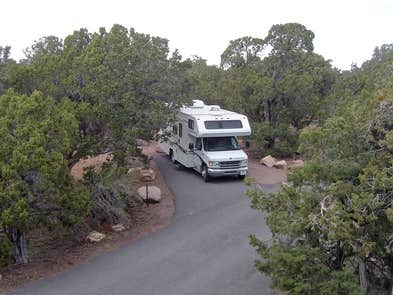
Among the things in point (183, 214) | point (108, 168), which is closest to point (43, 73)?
point (108, 168)

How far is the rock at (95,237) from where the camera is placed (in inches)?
566

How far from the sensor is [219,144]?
71.5 feet

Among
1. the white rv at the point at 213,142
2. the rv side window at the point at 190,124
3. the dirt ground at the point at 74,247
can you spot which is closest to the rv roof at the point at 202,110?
the white rv at the point at 213,142

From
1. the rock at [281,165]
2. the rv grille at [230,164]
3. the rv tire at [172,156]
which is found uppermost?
the rv tire at [172,156]

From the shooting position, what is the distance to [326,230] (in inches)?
296

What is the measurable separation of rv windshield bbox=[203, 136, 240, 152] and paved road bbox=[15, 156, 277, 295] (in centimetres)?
429

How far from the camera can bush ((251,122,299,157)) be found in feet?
86.4

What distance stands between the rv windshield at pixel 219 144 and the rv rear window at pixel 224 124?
81 centimetres

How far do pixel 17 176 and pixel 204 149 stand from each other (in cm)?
1112

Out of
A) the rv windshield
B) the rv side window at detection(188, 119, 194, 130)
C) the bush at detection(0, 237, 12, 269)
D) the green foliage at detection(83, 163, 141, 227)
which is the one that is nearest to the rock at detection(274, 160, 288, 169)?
the rv windshield

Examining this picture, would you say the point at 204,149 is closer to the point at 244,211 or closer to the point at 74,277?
the point at 244,211

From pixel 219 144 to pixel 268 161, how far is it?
464 centimetres

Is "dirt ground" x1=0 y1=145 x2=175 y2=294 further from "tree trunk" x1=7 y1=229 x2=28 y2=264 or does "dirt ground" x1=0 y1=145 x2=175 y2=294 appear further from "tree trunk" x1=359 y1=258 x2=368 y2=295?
"tree trunk" x1=359 y1=258 x2=368 y2=295

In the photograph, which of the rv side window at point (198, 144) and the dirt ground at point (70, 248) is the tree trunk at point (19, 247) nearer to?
the dirt ground at point (70, 248)
